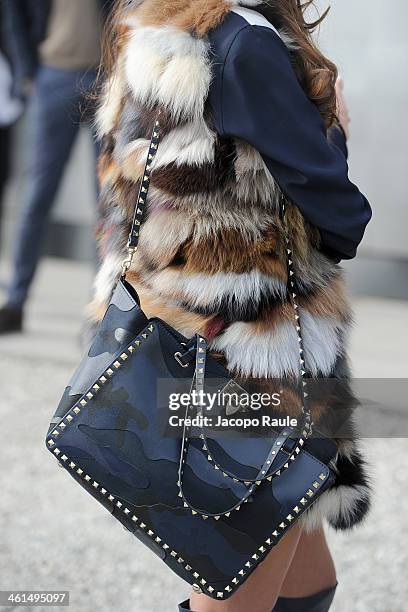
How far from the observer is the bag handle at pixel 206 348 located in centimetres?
176

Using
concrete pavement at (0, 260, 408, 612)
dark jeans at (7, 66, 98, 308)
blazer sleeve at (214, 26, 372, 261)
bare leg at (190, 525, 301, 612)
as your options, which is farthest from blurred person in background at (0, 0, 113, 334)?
bare leg at (190, 525, 301, 612)

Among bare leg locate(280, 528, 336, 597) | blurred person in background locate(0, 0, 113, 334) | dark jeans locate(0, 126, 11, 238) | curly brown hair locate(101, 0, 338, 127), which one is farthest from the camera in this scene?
dark jeans locate(0, 126, 11, 238)

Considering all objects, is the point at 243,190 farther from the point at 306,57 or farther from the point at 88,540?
the point at 88,540

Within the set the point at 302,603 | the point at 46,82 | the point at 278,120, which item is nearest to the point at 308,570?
the point at 302,603

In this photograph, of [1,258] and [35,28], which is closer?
[35,28]

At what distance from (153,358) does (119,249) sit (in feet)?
1.15

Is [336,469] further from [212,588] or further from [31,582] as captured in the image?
[31,582]

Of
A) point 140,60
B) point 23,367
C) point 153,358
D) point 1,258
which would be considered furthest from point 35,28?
point 153,358

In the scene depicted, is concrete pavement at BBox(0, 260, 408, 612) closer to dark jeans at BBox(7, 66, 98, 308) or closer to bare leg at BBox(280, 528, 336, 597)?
bare leg at BBox(280, 528, 336, 597)

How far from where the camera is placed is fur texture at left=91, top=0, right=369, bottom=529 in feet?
6.02

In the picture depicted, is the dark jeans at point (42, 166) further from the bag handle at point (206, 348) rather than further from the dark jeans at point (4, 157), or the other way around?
the bag handle at point (206, 348)

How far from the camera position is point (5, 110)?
6520 millimetres

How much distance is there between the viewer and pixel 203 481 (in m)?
1.77

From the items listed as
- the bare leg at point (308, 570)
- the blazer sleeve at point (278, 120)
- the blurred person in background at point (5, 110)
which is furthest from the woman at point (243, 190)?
the blurred person in background at point (5, 110)
